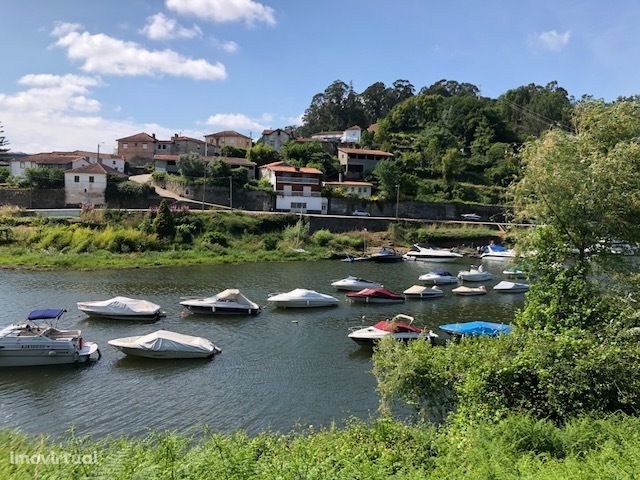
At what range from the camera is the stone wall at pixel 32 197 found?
68.6m

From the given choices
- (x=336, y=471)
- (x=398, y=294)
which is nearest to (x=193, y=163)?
(x=398, y=294)

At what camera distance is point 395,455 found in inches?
449

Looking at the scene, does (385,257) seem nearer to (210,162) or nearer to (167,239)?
(167,239)

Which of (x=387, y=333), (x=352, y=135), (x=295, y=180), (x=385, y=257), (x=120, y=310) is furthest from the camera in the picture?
(x=352, y=135)

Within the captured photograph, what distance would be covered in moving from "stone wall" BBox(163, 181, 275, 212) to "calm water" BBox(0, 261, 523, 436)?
3685cm

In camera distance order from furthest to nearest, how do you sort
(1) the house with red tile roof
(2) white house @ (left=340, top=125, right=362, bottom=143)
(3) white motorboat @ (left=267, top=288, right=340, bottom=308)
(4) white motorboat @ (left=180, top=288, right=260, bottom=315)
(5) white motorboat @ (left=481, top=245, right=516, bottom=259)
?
(2) white house @ (left=340, top=125, right=362, bottom=143), (1) the house with red tile roof, (5) white motorboat @ (left=481, top=245, right=516, bottom=259), (3) white motorboat @ (left=267, top=288, right=340, bottom=308), (4) white motorboat @ (left=180, top=288, right=260, bottom=315)

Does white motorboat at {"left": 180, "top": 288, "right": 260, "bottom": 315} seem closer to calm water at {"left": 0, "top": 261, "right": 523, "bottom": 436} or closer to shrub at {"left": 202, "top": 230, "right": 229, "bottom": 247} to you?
calm water at {"left": 0, "top": 261, "right": 523, "bottom": 436}

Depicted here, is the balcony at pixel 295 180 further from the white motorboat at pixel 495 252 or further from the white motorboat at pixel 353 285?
the white motorboat at pixel 353 285

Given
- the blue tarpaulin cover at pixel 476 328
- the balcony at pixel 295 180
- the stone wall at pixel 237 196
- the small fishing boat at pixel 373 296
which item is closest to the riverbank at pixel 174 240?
the stone wall at pixel 237 196

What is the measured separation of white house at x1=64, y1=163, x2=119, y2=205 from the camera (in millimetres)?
72125

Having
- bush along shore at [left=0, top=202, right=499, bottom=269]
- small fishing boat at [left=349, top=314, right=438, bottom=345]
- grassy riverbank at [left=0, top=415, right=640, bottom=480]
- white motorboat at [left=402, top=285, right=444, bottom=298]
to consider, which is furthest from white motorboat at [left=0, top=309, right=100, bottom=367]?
bush along shore at [left=0, top=202, right=499, bottom=269]

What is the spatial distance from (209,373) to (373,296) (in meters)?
18.7

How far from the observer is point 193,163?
78.8 meters

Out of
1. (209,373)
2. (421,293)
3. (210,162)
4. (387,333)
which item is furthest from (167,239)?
(387,333)
